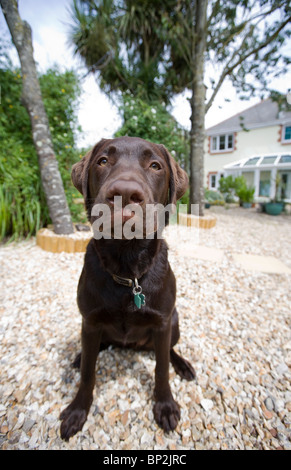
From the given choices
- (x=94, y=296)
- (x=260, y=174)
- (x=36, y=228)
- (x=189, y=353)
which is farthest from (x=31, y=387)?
(x=260, y=174)

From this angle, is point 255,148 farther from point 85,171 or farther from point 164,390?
point 164,390

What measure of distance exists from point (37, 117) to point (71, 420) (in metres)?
3.94

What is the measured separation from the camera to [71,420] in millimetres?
1249

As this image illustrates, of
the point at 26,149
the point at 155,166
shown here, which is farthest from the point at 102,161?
the point at 26,149

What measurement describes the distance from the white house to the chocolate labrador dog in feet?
44.6

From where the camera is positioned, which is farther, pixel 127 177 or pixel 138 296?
pixel 138 296

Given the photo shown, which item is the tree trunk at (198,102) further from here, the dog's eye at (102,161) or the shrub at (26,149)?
the dog's eye at (102,161)

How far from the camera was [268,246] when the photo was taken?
15.3 ft

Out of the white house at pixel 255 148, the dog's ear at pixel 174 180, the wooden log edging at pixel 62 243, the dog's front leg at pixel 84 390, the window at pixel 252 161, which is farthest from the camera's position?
the window at pixel 252 161

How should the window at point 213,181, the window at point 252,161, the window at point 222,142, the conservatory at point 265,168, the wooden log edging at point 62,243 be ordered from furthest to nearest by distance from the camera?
the window at point 213,181
the window at point 222,142
the window at point 252,161
the conservatory at point 265,168
the wooden log edging at point 62,243

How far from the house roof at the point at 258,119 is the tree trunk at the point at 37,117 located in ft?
45.1

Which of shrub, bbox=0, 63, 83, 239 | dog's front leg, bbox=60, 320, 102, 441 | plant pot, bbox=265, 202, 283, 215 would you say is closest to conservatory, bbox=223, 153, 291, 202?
plant pot, bbox=265, 202, 283, 215

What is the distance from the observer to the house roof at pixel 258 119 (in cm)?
1428

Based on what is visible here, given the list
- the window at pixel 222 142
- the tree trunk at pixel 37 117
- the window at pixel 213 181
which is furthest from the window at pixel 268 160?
the tree trunk at pixel 37 117
